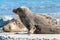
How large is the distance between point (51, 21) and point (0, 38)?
90.4 inches

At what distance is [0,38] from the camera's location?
8.50 metres

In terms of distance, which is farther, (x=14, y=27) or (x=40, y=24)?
→ (x=14, y=27)

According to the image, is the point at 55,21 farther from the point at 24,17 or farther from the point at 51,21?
the point at 24,17

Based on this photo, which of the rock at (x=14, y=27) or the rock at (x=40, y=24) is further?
the rock at (x=14, y=27)

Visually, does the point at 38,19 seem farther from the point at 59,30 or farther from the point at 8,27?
the point at 8,27

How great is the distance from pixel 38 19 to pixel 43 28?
35cm

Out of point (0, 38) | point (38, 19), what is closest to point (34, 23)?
point (38, 19)

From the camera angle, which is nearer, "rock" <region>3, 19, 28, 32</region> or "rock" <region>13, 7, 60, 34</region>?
"rock" <region>13, 7, 60, 34</region>

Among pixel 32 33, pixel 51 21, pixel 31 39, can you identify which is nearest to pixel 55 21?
pixel 51 21

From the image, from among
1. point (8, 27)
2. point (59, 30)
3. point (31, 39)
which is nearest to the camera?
point (31, 39)

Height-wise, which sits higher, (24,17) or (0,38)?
(24,17)

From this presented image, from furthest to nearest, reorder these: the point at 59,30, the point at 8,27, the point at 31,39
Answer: the point at 8,27
the point at 59,30
the point at 31,39

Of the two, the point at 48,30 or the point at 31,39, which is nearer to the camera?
the point at 31,39

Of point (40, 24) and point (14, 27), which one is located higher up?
point (40, 24)
